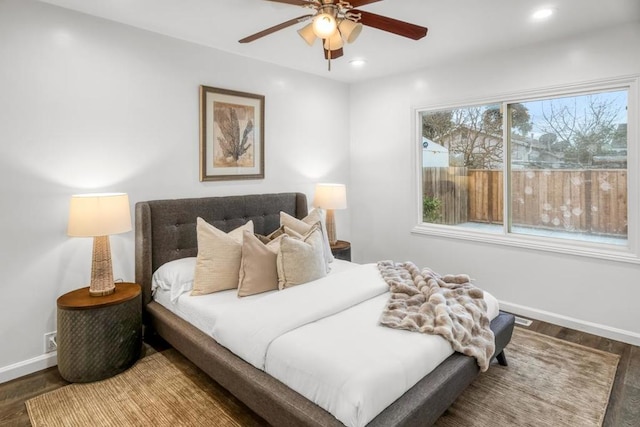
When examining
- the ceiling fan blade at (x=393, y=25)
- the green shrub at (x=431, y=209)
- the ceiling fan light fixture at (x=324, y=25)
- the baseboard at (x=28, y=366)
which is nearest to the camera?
the ceiling fan light fixture at (x=324, y=25)

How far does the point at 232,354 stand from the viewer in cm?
222

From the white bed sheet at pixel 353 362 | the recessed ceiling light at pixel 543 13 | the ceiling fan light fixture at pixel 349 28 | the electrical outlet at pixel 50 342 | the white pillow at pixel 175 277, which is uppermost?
the recessed ceiling light at pixel 543 13

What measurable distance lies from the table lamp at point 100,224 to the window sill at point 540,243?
3150 millimetres

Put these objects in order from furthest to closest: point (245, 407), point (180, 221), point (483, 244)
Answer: point (483, 244) → point (180, 221) → point (245, 407)

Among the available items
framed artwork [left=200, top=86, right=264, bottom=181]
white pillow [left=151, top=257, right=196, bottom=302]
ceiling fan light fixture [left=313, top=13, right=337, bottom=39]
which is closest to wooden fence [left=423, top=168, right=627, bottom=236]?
framed artwork [left=200, top=86, right=264, bottom=181]

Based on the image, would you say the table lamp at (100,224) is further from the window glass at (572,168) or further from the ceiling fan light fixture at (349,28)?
the window glass at (572,168)

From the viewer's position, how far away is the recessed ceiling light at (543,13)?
272cm

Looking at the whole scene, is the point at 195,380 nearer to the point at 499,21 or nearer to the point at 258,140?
the point at 258,140

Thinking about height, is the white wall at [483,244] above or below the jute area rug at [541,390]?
above

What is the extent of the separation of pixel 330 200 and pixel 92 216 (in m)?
2.39

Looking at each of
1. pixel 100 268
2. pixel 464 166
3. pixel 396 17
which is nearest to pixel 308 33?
A: pixel 396 17

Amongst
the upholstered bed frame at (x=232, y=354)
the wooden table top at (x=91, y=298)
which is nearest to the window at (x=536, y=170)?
the upholstered bed frame at (x=232, y=354)

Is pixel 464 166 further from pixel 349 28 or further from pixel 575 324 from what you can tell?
pixel 349 28

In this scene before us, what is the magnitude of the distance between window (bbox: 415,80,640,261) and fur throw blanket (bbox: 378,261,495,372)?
4.80 ft
